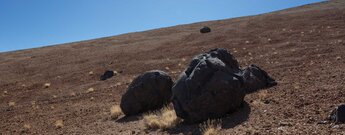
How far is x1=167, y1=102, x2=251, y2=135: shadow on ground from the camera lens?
37.1 feet

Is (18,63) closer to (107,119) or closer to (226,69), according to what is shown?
(107,119)

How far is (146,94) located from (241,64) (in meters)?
12.3

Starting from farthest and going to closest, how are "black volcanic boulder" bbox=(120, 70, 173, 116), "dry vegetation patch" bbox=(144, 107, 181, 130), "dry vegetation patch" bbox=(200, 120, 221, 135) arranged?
1. "black volcanic boulder" bbox=(120, 70, 173, 116)
2. "dry vegetation patch" bbox=(144, 107, 181, 130)
3. "dry vegetation patch" bbox=(200, 120, 221, 135)

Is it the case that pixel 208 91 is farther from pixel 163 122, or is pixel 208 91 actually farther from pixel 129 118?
pixel 129 118

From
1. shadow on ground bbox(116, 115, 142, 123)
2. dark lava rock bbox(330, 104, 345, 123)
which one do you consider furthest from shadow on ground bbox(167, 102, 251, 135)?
shadow on ground bbox(116, 115, 142, 123)

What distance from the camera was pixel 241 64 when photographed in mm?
27297

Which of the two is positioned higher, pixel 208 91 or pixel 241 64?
pixel 208 91

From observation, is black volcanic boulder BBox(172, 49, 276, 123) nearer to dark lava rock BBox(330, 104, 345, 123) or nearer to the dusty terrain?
the dusty terrain

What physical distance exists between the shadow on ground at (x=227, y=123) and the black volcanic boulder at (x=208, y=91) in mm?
201

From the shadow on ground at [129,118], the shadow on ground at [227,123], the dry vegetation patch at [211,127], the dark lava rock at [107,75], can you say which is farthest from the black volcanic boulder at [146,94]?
the dark lava rock at [107,75]

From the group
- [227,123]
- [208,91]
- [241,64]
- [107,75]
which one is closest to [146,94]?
[208,91]

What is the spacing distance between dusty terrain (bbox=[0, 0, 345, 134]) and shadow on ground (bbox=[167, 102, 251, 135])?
0.03m

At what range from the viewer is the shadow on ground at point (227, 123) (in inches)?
445

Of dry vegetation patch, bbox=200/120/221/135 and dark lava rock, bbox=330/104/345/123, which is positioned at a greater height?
dark lava rock, bbox=330/104/345/123
